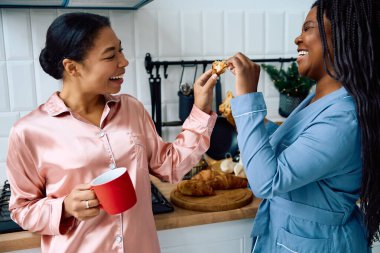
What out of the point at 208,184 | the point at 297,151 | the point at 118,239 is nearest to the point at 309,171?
Result: the point at 297,151

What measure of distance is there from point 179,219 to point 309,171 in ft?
1.67

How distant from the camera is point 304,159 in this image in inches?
36.9

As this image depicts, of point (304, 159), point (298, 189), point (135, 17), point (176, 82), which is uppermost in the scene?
point (135, 17)

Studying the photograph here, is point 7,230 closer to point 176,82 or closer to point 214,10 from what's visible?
point 176,82

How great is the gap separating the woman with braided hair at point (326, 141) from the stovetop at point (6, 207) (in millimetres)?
375

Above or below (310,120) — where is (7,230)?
below

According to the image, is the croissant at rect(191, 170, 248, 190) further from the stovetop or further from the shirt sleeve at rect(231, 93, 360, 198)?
the shirt sleeve at rect(231, 93, 360, 198)

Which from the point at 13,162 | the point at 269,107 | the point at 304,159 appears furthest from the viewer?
the point at 269,107

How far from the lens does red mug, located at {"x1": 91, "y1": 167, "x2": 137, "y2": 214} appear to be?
896 millimetres

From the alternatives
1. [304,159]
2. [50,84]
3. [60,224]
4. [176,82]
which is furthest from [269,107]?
[60,224]

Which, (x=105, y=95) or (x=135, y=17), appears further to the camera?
(x=135, y=17)

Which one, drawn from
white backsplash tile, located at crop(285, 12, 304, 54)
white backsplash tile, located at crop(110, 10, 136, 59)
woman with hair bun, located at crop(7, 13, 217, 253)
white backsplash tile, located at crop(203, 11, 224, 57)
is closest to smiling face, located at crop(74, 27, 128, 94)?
woman with hair bun, located at crop(7, 13, 217, 253)

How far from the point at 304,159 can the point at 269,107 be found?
1.17 metres

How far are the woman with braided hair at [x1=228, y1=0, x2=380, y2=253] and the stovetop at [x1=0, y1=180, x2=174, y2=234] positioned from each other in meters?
0.38
